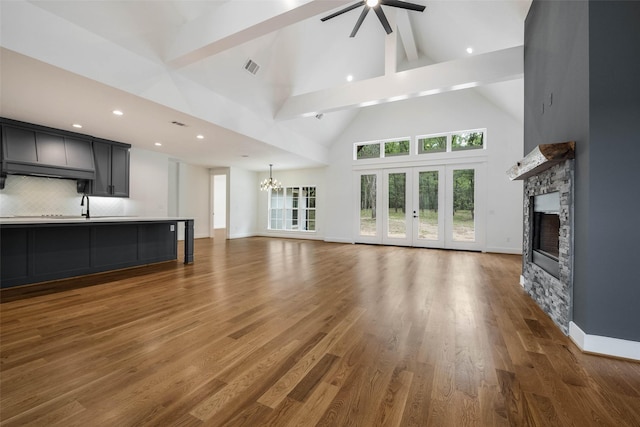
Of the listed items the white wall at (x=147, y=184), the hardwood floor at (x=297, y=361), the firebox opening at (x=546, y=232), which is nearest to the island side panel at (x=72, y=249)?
the hardwood floor at (x=297, y=361)

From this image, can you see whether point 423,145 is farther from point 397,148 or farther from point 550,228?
point 550,228

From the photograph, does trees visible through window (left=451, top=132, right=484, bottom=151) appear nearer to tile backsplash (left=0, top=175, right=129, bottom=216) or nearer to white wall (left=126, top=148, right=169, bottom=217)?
white wall (left=126, top=148, right=169, bottom=217)

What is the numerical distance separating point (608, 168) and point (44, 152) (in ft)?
25.5

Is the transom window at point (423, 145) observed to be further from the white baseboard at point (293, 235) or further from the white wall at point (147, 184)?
the white wall at point (147, 184)

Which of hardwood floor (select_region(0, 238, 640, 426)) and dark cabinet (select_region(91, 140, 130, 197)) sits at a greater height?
dark cabinet (select_region(91, 140, 130, 197))

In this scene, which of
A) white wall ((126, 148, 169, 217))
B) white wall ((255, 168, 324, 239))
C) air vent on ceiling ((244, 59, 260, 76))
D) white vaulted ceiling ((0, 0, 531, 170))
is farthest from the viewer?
white wall ((255, 168, 324, 239))

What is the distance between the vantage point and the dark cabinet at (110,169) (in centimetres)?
572

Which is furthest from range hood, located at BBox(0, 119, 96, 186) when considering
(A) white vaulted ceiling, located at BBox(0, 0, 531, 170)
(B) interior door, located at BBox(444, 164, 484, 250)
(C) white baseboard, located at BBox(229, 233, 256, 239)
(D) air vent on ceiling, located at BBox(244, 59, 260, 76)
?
(B) interior door, located at BBox(444, 164, 484, 250)

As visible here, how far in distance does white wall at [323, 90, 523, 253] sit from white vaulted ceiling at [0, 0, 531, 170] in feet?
1.81

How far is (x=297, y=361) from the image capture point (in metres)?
1.88

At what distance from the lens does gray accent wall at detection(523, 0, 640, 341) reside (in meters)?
1.97

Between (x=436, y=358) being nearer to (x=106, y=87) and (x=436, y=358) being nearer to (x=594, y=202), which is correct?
(x=594, y=202)

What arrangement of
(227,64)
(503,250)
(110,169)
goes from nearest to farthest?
(227,64)
(110,169)
(503,250)

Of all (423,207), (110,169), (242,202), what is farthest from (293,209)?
(110,169)
